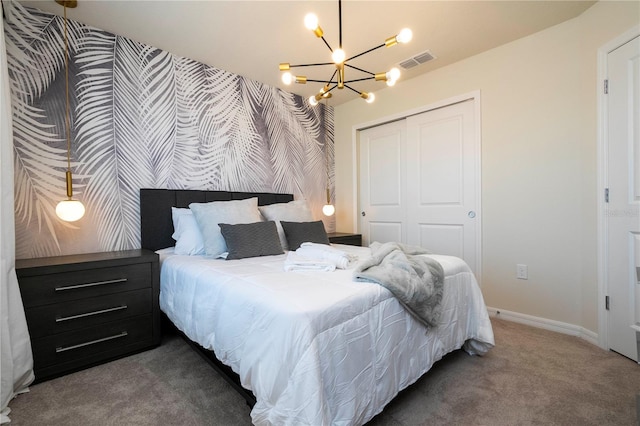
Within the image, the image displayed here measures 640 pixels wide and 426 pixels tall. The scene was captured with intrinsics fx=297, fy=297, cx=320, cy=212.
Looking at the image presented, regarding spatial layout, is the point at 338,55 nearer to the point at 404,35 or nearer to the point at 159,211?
the point at 404,35

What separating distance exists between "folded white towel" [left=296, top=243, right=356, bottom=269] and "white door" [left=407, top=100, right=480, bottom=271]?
59.8 inches

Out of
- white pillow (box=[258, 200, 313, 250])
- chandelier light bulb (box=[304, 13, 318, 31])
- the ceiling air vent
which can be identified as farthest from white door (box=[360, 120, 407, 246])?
chandelier light bulb (box=[304, 13, 318, 31])

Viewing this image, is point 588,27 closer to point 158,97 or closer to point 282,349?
point 282,349

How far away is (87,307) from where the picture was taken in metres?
1.92

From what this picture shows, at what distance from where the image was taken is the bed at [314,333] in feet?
3.55

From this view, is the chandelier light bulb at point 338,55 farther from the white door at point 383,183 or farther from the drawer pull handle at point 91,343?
the drawer pull handle at point 91,343

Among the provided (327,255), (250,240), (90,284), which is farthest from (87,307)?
(327,255)

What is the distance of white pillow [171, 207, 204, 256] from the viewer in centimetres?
239

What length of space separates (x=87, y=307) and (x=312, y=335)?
1.70 metres

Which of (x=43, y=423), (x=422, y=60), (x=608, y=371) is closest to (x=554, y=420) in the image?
(x=608, y=371)

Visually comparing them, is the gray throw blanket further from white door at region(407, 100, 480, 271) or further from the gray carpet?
white door at region(407, 100, 480, 271)

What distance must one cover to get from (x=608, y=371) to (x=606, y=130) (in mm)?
1603

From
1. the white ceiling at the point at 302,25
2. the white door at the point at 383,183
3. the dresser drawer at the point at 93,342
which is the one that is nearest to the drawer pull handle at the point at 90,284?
the dresser drawer at the point at 93,342

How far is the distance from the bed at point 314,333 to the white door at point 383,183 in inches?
67.2
